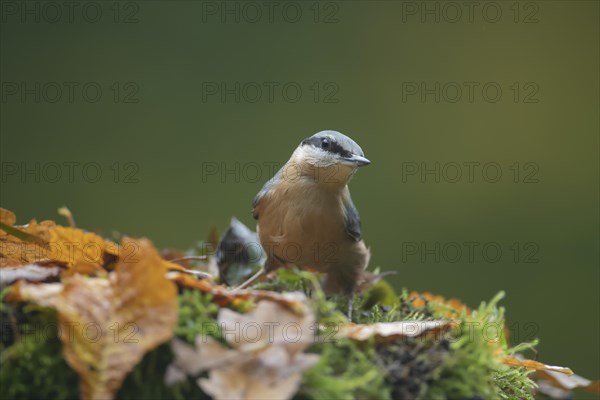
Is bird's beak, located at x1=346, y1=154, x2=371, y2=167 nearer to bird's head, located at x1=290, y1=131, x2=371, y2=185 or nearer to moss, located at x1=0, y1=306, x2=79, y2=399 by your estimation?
bird's head, located at x1=290, y1=131, x2=371, y2=185

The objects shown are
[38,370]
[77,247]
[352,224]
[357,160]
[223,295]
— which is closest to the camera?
[38,370]

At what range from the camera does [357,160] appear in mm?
2150

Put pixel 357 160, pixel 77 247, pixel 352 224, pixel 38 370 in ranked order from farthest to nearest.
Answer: pixel 352 224 < pixel 357 160 < pixel 77 247 < pixel 38 370

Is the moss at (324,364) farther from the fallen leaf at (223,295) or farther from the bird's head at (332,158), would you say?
the bird's head at (332,158)

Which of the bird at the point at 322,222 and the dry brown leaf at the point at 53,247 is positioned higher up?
the dry brown leaf at the point at 53,247

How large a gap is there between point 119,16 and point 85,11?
23 centimetres

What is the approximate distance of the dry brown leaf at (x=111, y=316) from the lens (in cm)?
93

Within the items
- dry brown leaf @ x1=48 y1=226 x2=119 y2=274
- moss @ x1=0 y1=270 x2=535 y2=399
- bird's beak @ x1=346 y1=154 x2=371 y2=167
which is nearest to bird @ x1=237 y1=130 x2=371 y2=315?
bird's beak @ x1=346 y1=154 x2=371 y2=167

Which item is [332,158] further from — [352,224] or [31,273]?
[31,273]

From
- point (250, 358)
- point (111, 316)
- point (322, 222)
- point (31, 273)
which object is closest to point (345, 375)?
point (250, 358)

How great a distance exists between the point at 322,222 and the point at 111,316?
1285 millimetres

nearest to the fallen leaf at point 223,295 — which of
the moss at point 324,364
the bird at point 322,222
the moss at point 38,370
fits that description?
the moss at point 324,364

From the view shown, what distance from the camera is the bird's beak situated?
2131 millimetres

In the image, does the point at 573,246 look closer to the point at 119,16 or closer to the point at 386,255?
the point at 386,255
